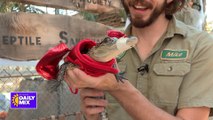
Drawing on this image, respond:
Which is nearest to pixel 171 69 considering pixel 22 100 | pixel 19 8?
pixel 22 100

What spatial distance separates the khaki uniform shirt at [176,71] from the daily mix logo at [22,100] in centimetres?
143

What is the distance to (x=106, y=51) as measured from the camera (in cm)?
90

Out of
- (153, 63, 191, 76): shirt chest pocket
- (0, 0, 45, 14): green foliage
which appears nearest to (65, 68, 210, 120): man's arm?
(153, 63, 191, 76): shirt chest pocket

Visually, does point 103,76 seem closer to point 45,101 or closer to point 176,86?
point 176,86

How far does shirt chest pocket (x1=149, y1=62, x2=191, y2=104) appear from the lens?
3.96 feet

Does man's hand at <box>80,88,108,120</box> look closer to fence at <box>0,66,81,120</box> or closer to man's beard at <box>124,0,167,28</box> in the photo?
man's beard at <box>124,0,167,28</box>

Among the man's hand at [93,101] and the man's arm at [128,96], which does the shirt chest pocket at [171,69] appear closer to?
the man's arm at [128,96]

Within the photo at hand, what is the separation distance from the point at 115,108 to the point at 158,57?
28cm

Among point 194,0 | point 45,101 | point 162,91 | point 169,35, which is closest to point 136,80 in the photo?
point 162,91

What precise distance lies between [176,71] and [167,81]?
0.05 metres

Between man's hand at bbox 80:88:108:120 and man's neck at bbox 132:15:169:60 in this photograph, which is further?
man's neck at bbox 132:15:169:60

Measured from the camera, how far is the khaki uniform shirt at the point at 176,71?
119cm

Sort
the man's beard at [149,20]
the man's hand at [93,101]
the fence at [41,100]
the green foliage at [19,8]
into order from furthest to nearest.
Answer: the green foliage at [19,8], the fence at [41,100], the man's beard at [149,20], the man's hand at [93,101]

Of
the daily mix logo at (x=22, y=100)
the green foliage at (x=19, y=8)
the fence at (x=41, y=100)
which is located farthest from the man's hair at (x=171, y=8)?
the green foliage at (x=19, y=8)
